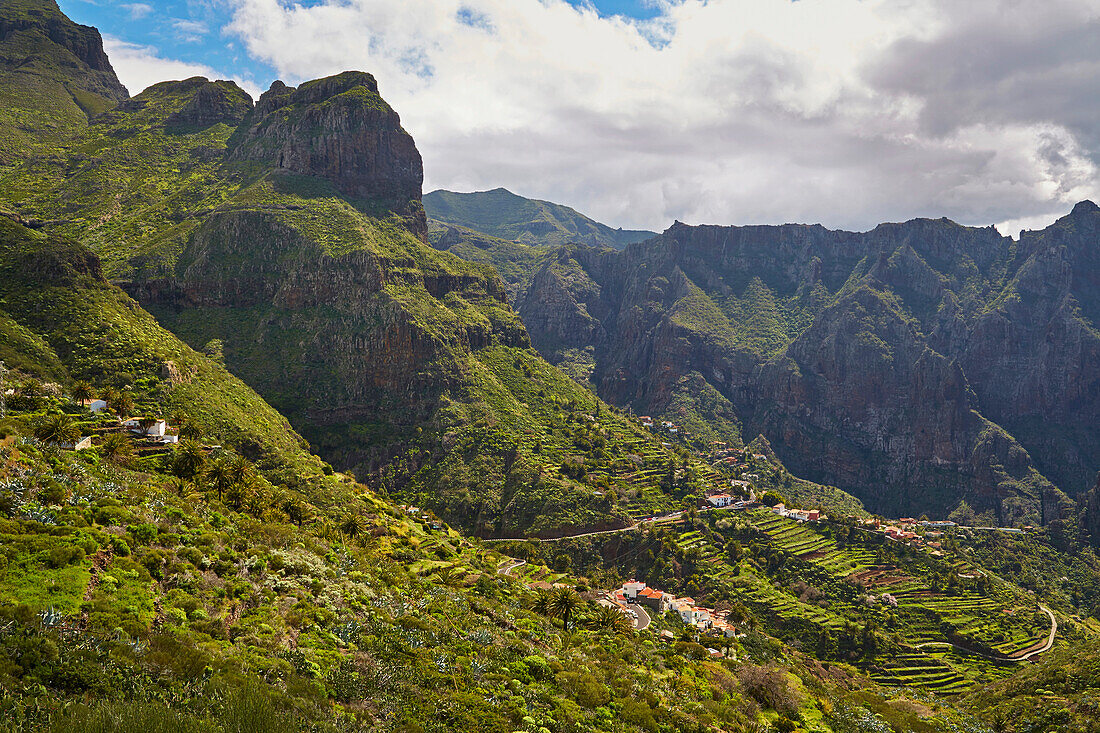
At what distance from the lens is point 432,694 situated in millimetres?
25531

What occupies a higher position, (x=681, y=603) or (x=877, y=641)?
(x=681, y=603)

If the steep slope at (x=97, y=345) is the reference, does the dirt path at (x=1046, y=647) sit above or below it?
below

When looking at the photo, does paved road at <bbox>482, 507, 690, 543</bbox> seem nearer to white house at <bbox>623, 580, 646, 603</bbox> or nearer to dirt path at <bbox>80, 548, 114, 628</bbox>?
white house at <bbox>623, 580, 646, 603</bbox>

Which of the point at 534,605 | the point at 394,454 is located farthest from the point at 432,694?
the point at 394,454

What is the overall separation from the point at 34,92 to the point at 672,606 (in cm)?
22164

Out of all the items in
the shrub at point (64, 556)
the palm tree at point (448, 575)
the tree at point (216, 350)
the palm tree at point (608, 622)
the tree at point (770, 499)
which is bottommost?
the tree at point (770, 499)

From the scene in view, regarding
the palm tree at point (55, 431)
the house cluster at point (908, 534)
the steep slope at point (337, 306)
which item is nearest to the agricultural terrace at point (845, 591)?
the house cluster at point (908, 534)

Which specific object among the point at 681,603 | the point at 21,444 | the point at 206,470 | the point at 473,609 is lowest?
the point at 681,603

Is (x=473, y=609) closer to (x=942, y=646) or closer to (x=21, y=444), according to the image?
(x=21, y=444)

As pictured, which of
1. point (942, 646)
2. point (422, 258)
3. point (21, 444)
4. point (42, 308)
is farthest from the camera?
point (422, 258)

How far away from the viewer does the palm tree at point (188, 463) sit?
166 feet

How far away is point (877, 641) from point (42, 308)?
125m

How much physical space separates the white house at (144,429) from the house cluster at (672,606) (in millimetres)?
55540

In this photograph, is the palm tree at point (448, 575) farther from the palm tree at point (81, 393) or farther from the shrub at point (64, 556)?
the palm tree at point (81, 393)
